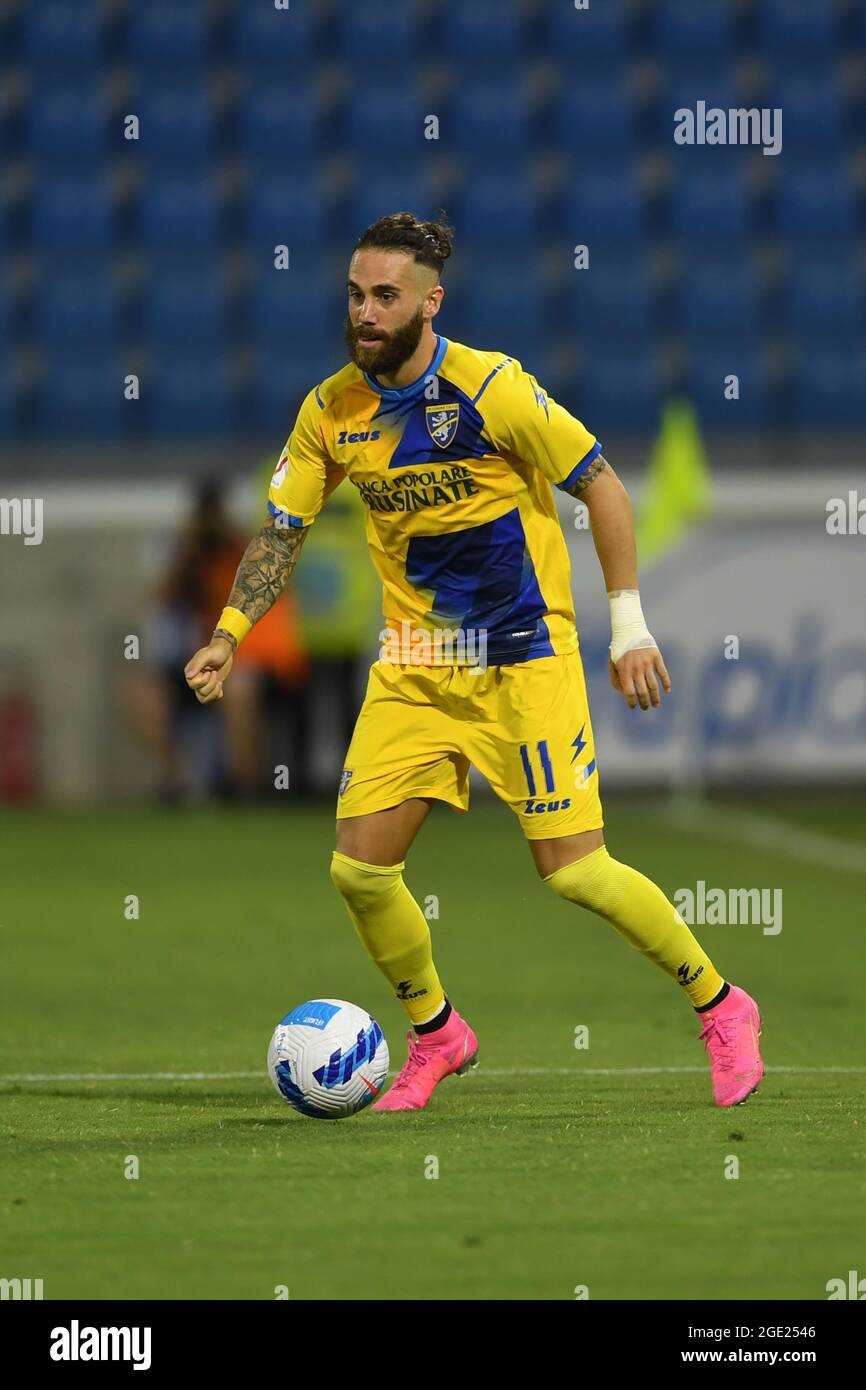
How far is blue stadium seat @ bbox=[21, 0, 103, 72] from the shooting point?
1842cm


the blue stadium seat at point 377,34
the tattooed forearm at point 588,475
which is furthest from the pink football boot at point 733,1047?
the blue stadium seat at point 377,34

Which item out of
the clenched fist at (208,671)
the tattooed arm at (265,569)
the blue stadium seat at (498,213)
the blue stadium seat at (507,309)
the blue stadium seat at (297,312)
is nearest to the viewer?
the clenched fist at (208,671)

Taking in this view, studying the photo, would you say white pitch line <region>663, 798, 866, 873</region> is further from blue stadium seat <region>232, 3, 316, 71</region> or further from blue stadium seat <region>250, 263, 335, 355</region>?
blue stadium seat <region>232, 3, 316, 71</region>

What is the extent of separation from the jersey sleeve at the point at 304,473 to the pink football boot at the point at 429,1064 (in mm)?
1293

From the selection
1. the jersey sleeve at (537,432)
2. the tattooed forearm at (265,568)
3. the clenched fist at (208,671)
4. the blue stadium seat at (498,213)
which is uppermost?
the blue stadium seat at (498,213)

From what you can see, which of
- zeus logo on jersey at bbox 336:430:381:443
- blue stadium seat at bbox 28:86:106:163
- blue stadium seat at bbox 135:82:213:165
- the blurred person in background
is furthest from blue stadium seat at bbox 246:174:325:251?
zeus logo on jersey at bbox 336:430:381:443

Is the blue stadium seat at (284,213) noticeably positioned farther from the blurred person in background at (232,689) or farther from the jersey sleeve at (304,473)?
the jersey sleeve at (304,473)

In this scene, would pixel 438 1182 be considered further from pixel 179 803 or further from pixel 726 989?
pixel 179 803

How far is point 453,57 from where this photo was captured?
18.5 m

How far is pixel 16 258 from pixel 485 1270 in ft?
49.3

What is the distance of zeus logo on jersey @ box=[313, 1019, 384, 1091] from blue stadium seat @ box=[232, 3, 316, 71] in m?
14.4

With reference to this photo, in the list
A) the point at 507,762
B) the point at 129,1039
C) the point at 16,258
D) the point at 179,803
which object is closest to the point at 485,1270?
the point at 507,762

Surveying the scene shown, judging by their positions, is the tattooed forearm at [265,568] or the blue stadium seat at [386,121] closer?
the tattooed forearm at [265,568]

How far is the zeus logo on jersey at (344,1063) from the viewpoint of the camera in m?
5.12
